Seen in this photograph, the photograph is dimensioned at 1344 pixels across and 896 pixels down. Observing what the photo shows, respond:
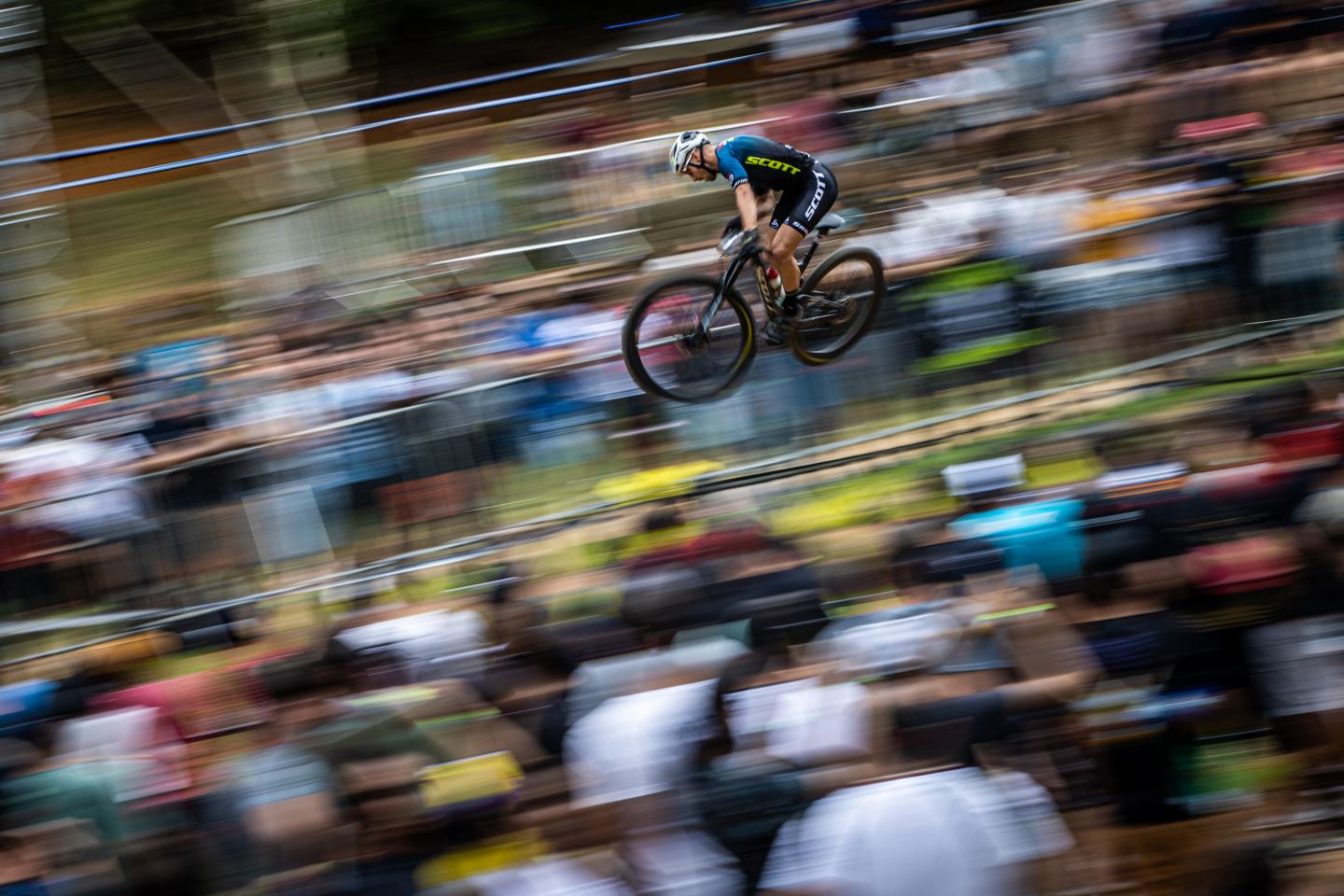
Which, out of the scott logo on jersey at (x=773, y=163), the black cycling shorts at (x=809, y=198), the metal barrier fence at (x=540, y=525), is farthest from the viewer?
the metal barrier fence at (x=540, y=525)

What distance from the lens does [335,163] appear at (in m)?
11.9

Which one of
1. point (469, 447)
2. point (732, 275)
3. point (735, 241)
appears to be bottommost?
point (469, 447)

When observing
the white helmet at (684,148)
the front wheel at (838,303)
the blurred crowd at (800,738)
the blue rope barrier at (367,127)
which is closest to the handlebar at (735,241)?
the white helmet at (684,148)

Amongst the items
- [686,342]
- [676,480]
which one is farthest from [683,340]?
[676,480]

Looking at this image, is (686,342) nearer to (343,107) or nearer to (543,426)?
(543,426)

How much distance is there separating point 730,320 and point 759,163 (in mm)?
917

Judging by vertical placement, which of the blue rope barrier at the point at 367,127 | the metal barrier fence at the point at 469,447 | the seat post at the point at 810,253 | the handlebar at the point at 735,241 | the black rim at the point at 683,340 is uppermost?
the blue rope barrier at the point at 367,127

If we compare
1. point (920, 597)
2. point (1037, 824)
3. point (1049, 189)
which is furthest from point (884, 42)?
point (1037, 824)

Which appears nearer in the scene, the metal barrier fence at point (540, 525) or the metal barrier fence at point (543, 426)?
the metal barrier fence at point (540, 525)

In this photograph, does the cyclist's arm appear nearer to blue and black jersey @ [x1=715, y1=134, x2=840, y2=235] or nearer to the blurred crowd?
blue and black jersey @ [x1=715, y1=134, x2=840, y2=235]

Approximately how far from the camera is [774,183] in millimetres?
5828

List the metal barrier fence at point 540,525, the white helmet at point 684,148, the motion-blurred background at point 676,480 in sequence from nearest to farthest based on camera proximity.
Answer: the motion-blurred background at point 676,480 < the white helmet at point 684,148 < the metal barrier fence at point 540,525

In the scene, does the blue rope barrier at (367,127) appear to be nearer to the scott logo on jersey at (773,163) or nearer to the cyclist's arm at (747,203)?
the scott logo on jersey at (773,163)

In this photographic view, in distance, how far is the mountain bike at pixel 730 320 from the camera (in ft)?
20.0
